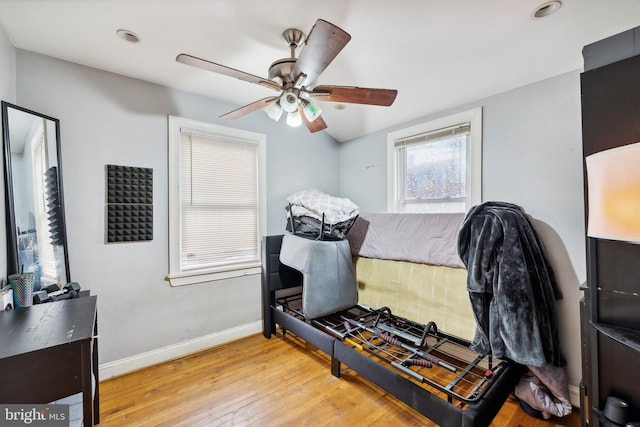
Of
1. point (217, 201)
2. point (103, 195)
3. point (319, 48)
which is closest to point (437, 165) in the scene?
point (319, 48)

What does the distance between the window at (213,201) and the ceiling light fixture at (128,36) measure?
2.30 ft

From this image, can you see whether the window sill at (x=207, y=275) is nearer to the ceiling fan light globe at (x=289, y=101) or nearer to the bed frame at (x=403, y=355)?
the bed frame at (x=403, y=355)

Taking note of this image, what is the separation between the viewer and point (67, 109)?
79.4 inches

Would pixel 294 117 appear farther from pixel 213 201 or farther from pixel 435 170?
pixel 435 170

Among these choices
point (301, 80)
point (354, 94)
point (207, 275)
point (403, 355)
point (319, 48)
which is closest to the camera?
point (319, 48)

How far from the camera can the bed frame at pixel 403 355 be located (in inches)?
58.2

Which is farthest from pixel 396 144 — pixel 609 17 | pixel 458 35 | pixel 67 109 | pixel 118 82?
pixel 67 109

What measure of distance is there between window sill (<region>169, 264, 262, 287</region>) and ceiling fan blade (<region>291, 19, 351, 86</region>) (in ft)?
6.52

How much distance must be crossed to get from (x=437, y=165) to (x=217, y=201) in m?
2.26

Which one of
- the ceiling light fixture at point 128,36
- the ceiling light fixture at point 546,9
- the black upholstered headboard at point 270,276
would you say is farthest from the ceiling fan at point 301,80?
the black upholstered headboard at point 270,276

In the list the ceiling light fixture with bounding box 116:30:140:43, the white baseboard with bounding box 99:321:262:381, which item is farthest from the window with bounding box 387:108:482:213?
the ceiling light fixture with bounding box 116:30:140:43

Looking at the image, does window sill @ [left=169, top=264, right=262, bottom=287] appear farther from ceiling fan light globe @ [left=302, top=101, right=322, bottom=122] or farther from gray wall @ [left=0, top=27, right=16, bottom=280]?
ceiling fan light globe @ [left=302, top=101, right=322, bottom=122]

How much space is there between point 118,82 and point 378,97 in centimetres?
213

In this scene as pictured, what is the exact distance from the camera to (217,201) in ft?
9.03
